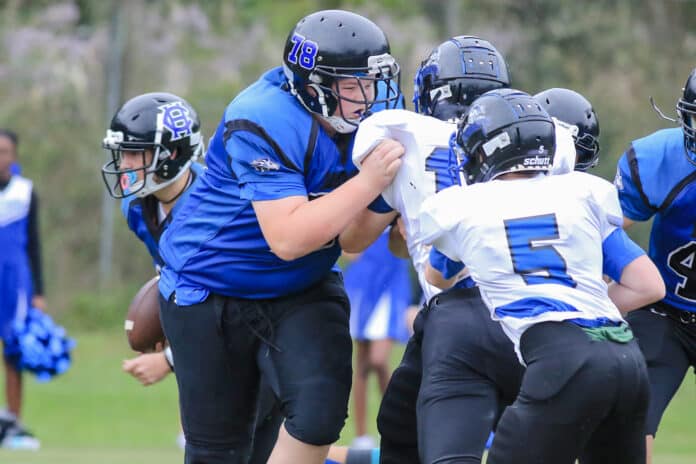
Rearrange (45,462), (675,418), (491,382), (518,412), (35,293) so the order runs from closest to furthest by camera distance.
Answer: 1. (518,412)
2. (491,382)
3. (45,462)
4. (35,293)
5. (675,418)

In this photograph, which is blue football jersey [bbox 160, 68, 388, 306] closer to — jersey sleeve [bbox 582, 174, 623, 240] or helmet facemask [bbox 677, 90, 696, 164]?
jersey sleeve [bbox 582, 174, 623, 240]

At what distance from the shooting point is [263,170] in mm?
4020

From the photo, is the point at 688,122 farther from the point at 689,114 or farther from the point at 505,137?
the point at 505,137

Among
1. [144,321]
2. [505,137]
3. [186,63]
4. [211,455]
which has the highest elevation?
[505,137]

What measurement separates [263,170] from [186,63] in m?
12.8

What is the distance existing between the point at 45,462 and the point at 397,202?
3.92 meters

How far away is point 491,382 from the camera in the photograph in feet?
12.9

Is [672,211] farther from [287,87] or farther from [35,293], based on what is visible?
[35,293]

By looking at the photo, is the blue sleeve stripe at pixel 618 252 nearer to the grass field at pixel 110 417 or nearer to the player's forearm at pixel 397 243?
the player's forearm at pixel 397 243

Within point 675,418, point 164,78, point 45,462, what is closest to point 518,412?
point 45,462

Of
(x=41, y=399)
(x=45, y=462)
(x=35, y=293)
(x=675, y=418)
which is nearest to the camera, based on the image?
(x=45, y=462)

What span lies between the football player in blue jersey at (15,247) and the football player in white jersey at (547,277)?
19.9 ft

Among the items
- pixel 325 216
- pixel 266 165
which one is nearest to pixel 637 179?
pixel 325 216

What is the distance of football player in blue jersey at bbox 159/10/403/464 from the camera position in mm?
4020
